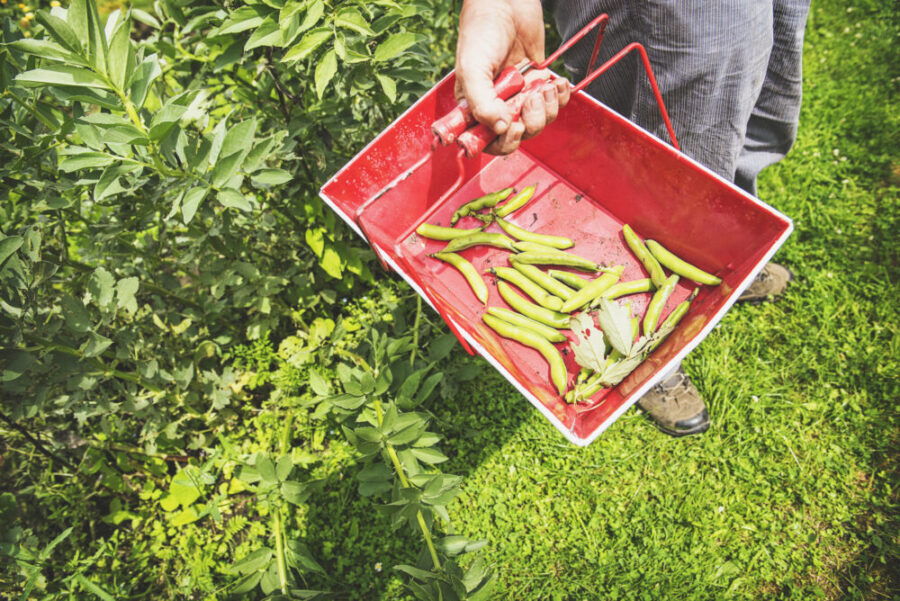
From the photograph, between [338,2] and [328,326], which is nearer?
[338,2]

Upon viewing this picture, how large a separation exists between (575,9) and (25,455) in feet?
12.2

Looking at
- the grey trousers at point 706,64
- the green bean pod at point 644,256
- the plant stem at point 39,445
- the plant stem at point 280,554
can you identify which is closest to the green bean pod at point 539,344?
the green bean pod at point 644,256

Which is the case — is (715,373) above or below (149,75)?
below

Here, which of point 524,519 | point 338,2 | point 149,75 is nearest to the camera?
point 149,75

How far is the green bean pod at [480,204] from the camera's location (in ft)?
9.00

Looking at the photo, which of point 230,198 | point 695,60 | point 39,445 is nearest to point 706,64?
point 695,60

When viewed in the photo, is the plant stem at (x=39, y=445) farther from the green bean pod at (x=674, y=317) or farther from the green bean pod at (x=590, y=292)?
the green bean pod at (x=674, y=317)

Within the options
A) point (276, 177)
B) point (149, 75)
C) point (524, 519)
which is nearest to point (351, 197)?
point (276, 177)

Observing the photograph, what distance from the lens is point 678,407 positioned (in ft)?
9.32

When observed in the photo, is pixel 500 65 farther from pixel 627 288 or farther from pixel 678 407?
pixel 678 407

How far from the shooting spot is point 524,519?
2744 mm

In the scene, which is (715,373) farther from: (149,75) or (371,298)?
(149,75)

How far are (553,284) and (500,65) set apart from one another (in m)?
1.06

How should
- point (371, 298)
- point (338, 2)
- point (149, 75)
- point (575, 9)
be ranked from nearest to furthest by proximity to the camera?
point (149, 75)
point (338, 2)
point (575, 9)
point (371, 298)
